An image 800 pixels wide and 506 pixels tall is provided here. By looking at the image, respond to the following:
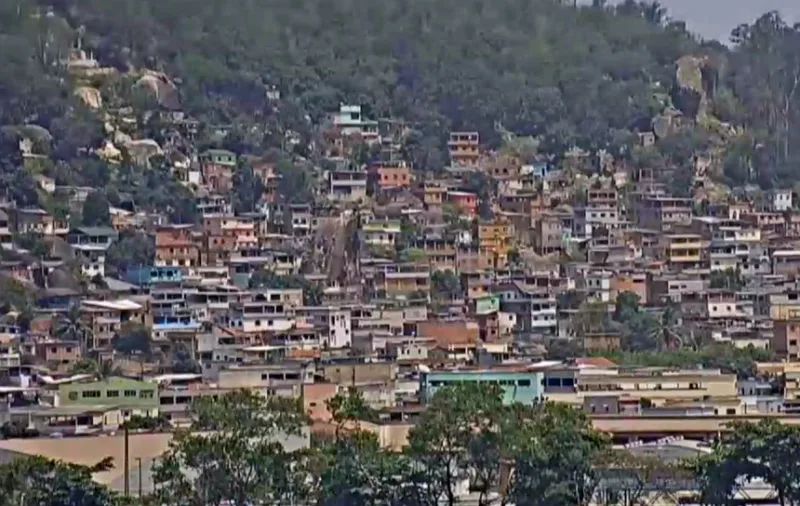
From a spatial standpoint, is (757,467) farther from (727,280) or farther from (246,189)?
(246,189)

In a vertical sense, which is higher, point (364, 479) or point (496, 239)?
point (496, 239)

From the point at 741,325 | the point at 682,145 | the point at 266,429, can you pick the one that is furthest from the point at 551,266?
the point at 266,429

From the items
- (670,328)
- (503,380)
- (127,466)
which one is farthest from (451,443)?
(670,328)

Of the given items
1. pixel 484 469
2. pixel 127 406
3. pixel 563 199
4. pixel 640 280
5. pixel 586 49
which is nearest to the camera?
pixel 484 469

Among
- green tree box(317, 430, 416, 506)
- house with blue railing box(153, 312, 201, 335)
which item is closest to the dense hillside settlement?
green tree box(317, 430, 416, 506)

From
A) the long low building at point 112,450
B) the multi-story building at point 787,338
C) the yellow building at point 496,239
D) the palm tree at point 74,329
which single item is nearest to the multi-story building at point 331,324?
the palm tree at point 74,329

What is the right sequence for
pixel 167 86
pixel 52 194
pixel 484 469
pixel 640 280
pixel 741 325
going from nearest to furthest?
pixel 484 469, pixel 741 325, pixel 640 280, pixel 52 194, pixel 167 86

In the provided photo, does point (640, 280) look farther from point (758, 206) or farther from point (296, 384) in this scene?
point (296, 384)
